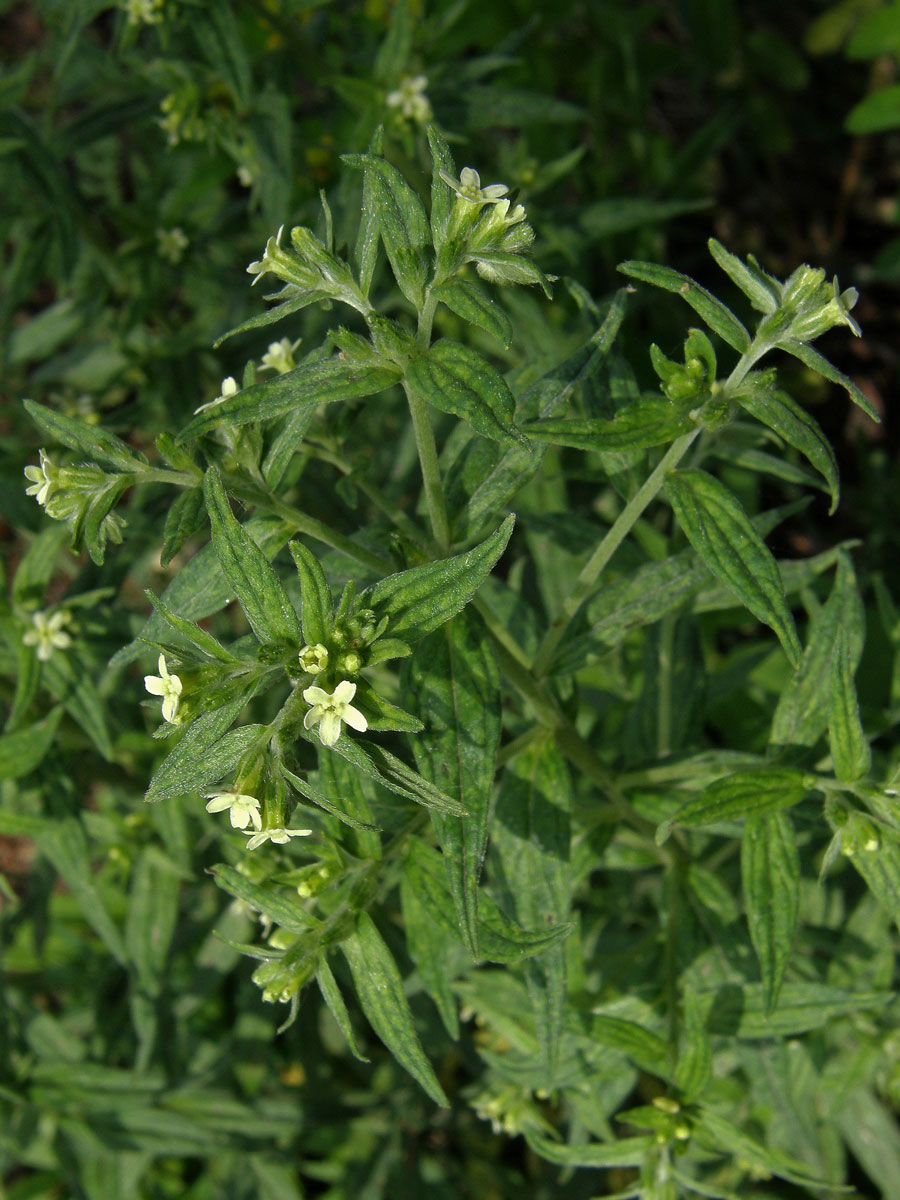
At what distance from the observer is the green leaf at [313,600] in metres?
2.27

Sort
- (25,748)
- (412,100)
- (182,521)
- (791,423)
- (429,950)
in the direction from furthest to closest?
(412,100) < (25,748) < (429,950) < (182,521) < (791,423)

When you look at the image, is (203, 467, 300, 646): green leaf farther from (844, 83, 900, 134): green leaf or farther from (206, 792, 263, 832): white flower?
(844, 83, 900, 134): green leaf

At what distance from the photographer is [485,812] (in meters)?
2.43

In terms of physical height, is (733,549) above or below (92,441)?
below

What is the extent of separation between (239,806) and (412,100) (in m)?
3.40

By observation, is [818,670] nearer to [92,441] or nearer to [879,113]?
[92,441]

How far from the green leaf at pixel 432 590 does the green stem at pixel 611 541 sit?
56 cm

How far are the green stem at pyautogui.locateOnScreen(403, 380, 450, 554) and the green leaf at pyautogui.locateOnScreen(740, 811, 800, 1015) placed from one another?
1.11m

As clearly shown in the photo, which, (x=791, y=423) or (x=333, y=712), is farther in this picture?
(x=791, y=423)

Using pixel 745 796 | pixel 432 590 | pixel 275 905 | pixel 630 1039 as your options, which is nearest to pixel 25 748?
pixel 275 905

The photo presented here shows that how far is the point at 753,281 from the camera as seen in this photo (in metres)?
2.47

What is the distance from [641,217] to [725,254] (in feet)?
9.80

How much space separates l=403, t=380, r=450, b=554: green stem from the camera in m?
2.46

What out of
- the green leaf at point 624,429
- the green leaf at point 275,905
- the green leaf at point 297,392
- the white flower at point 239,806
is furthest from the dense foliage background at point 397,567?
the white flower at point 239,806
